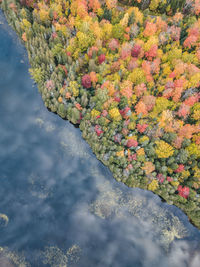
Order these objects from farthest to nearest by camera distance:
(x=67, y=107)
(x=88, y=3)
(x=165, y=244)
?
(x=88, y=3)
(x=67, y=107)
(x=165, y=244)

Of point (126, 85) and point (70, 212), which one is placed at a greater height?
point (126, 85)

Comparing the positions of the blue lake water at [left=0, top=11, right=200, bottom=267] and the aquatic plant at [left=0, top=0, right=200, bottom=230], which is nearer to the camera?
the blue lake water at [left=0, top=11, right=200, bottom=267]

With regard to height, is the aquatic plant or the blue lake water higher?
the aquatic plant

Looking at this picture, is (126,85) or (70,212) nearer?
(70,212)

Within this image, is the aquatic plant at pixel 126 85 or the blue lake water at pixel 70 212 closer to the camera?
the blue lake water at pixel 70 212

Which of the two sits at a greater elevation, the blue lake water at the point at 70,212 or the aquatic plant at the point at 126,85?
the aquatic plant at the point at 126,85

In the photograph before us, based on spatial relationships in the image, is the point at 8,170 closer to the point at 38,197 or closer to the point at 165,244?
the point at 38,197

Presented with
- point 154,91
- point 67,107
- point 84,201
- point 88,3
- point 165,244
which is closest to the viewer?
point 165,244

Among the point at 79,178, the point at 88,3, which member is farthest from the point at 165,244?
the point at 88,3
